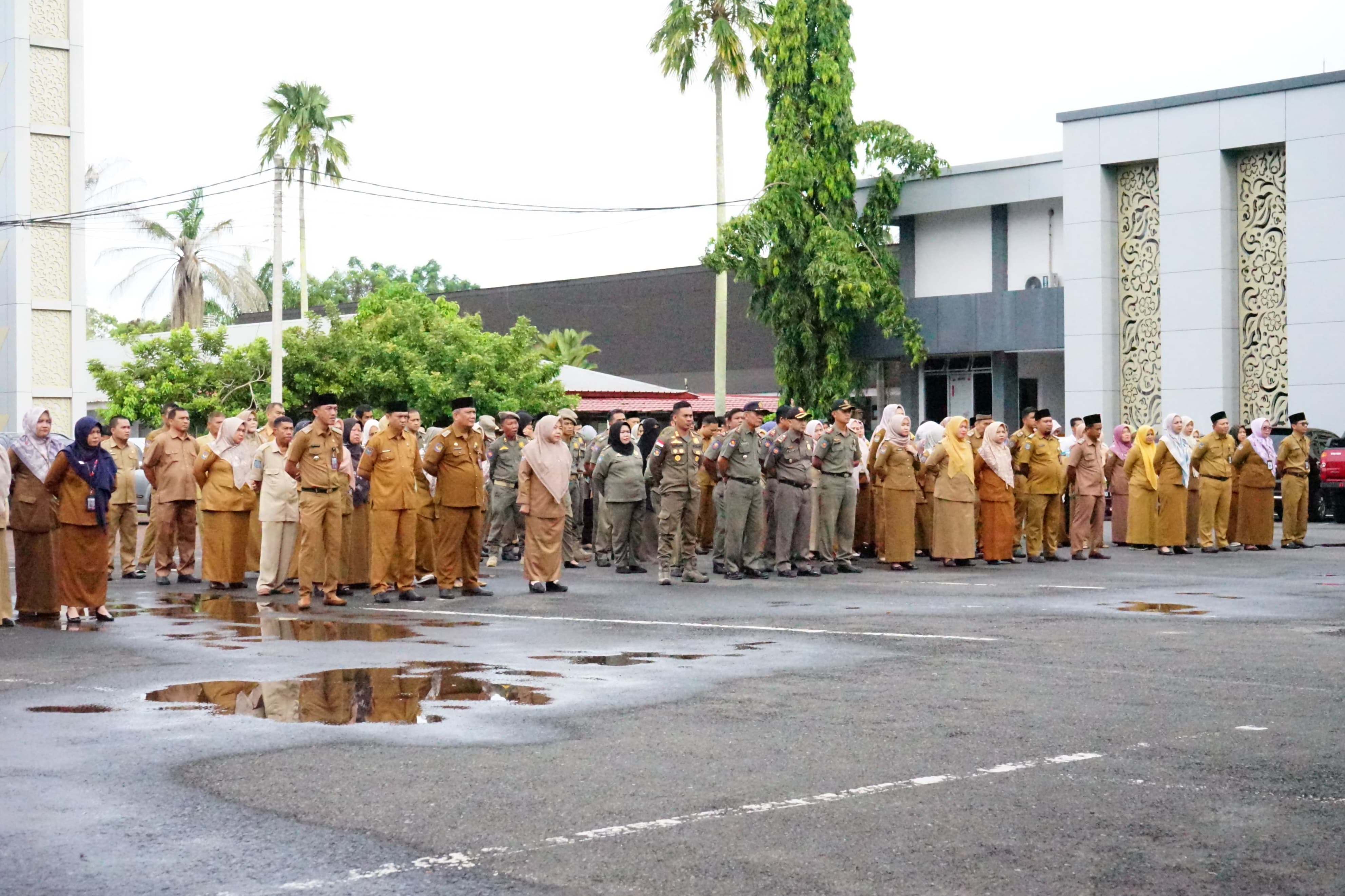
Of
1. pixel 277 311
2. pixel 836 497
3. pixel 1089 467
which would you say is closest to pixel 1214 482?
pixel 1089 467

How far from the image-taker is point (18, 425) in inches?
888

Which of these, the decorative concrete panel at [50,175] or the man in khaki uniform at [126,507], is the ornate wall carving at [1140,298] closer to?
the decorative concrete panel at [50,175]

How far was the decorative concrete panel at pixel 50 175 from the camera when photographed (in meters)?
21.6

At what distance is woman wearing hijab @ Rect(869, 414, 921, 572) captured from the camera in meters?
18.7

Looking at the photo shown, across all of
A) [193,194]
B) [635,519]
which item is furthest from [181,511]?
[193,194]

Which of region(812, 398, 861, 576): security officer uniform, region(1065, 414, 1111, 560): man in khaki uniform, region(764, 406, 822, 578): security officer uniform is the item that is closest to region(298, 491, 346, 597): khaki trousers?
region(764, 406, 822, 578): security officer uniform

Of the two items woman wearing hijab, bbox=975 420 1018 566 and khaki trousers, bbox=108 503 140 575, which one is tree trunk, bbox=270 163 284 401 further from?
woman wearing hijab, bbox=975 420 1018 566

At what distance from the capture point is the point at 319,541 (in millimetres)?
14703

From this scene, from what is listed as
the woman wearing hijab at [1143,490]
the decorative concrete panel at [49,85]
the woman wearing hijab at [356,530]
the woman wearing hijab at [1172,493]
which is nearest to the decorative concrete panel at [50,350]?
the decorative concrete panel at [49,85]

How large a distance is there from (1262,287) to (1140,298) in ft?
8.31

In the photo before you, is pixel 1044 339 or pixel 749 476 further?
pixel 1044 339

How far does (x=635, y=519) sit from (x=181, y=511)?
507cm

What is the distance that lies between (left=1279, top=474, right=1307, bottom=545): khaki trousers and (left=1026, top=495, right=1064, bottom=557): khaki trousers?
3935 mm

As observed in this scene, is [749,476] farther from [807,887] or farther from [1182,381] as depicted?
[1182,381]
